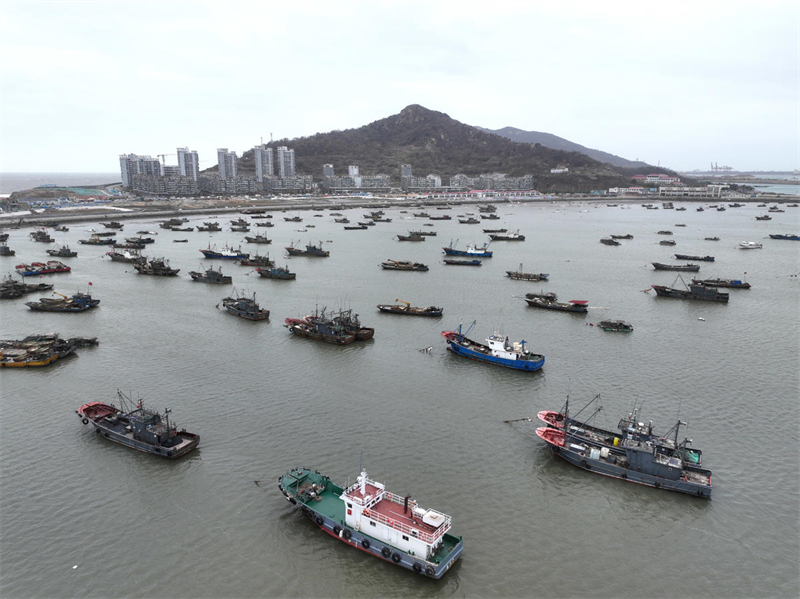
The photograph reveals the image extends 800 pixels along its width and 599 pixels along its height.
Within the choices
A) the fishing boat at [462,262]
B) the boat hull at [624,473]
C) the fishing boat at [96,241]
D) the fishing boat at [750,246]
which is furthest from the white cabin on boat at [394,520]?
the fishing boat at [750,246]

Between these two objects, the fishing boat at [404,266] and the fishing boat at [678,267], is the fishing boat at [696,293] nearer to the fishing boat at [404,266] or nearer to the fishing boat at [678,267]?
the fishing boat at [678,267]

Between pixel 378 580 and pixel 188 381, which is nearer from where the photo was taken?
pixel 378 580

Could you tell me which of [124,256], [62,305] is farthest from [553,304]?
[124,256]

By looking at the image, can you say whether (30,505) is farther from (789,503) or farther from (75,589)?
(789,503)

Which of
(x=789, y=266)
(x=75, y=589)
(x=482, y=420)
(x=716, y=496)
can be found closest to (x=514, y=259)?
(x=789, y=266)

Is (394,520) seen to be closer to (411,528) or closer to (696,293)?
(411,528)

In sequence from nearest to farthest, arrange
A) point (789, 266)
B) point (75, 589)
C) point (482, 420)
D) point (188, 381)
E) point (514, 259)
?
point (75, 589) < point (482, 420) < point (188, 381) < point (789, 266) < point (514, 259)

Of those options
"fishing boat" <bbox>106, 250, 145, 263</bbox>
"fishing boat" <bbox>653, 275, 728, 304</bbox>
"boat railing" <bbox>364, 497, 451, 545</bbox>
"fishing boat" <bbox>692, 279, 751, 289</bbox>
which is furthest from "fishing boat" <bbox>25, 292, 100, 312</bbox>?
"fishing boat" <bbox>692, 279, 751, 289</bbox>

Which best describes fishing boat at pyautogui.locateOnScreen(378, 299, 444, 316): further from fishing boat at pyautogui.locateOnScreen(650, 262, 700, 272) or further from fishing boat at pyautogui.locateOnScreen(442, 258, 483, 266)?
fishing boat at pyautogui.locateOnScreen(650, 262, 700, 272)
